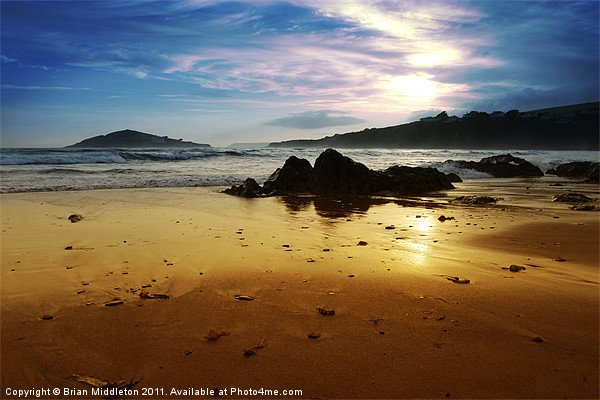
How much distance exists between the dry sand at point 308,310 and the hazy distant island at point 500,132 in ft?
340

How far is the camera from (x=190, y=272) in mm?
4938

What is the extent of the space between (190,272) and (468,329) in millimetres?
3308

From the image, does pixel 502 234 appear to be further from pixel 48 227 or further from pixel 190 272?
pixel 48 227

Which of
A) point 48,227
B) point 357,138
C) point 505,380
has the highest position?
point 357,138

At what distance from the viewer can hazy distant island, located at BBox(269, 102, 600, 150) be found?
9788 cm

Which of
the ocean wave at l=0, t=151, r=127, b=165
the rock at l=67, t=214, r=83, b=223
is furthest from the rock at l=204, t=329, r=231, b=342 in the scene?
the ocean wave at l=0, t=151, r=127, b=165

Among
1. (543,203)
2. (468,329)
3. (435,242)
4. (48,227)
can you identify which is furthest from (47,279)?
(543,203)

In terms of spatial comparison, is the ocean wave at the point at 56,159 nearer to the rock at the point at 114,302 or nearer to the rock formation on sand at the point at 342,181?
the rock formation on sand at the point at 342,181

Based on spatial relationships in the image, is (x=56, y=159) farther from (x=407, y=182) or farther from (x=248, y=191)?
(x=407, y=182)

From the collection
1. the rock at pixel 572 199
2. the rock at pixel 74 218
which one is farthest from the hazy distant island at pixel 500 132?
the rock at pixel 74 218

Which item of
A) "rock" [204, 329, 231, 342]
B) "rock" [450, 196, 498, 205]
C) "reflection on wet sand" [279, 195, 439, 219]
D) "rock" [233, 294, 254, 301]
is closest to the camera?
"rock" [204, 329, 231, 342]

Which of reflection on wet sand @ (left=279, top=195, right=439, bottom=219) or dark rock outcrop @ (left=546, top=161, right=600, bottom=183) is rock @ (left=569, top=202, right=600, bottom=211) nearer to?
reflection on wet sand @ (left=279, top=195, right=439, bottom=219)

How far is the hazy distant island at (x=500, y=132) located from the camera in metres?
97.9

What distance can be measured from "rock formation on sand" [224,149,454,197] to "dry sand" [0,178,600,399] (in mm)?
7525
